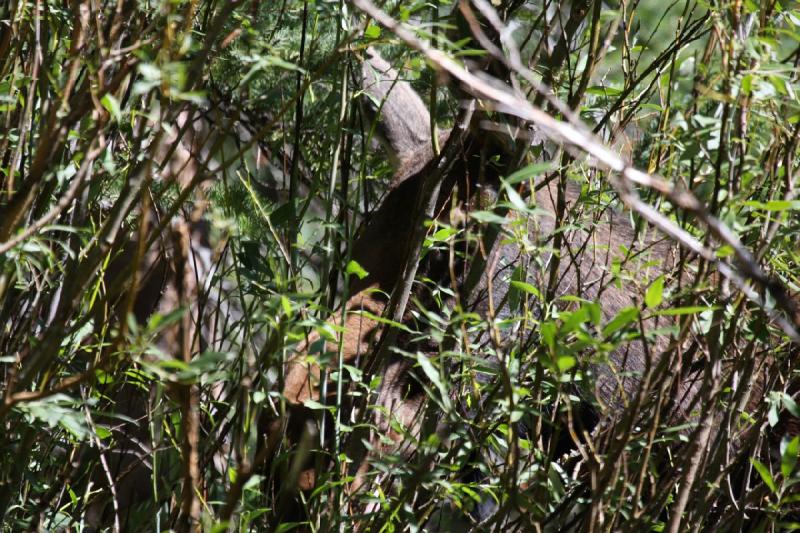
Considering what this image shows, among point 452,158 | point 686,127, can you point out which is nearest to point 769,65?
point 686,127

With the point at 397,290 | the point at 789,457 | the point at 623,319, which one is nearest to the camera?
the point at 623,319

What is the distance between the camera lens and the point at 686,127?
44.6 inches

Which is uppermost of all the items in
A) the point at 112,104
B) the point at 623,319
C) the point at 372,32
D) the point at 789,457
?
the point at 372,32

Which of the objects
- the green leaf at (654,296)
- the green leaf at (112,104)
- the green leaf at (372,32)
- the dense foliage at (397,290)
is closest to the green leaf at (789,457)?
the dense foliage at (397,290)

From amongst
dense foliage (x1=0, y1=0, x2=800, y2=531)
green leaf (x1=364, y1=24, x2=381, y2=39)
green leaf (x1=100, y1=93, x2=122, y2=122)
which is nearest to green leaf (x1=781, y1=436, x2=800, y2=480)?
dense foliage (x1=0, y1=0, x2=800, y2=531)

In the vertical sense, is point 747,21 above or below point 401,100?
above

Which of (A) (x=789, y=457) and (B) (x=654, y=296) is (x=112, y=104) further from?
(A) (x=789, y=457)

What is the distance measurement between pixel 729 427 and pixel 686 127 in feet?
1.49

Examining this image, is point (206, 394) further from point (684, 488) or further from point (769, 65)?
point (769, 65)

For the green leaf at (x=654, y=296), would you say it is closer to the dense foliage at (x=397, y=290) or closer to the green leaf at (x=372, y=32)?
the dense foliage at (x=397, y=290)

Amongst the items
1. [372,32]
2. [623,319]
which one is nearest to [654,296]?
[623,319]

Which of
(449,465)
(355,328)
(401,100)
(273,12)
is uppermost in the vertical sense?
(273,12)

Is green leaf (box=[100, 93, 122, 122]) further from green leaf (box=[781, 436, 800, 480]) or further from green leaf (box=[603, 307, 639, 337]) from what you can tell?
green leaf (box=[781, 436, 800, 480])

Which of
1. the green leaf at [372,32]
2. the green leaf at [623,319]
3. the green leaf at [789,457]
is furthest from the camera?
the green leaf at [372,32]
